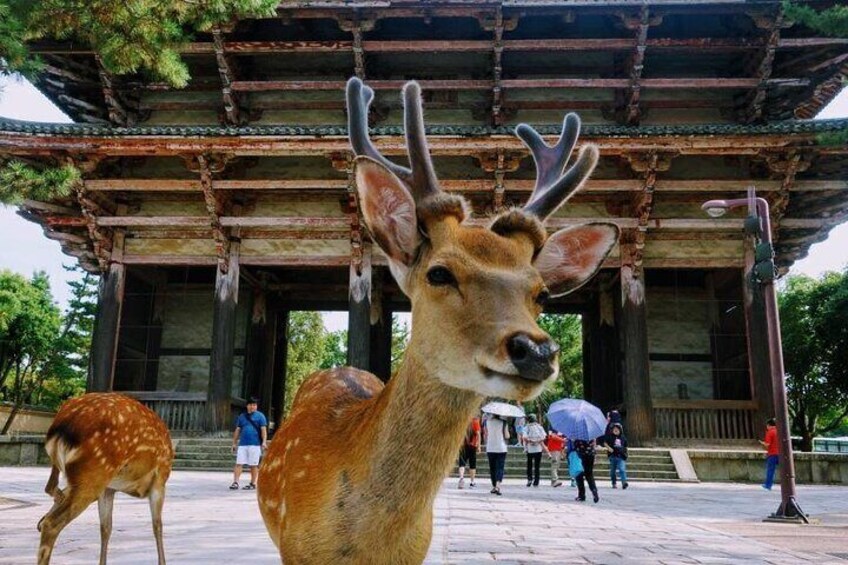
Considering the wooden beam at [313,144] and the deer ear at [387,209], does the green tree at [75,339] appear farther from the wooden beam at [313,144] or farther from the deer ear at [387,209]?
the deer ear at [387,209]

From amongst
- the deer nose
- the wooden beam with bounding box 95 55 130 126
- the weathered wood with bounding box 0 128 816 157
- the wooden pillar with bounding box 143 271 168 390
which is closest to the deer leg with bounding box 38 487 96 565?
the deer nose

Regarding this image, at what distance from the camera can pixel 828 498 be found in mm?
11438

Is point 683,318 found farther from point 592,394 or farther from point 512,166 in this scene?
point 512,166

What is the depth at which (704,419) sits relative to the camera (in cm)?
1537

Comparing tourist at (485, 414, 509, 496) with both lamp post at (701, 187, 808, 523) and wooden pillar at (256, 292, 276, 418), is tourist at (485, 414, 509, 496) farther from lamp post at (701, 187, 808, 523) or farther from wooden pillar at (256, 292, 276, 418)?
wooden pillar at (256, 292, 276, 418)

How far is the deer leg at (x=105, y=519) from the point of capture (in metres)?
4.21

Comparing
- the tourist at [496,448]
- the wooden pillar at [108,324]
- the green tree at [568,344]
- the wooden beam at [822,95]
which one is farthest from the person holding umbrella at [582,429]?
the green tree at [568,344]

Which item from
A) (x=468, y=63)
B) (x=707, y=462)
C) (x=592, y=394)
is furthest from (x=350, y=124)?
(x=592, y=394)

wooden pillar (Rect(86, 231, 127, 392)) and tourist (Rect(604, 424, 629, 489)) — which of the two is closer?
tourist (Rect(604, 424, 629, 489))

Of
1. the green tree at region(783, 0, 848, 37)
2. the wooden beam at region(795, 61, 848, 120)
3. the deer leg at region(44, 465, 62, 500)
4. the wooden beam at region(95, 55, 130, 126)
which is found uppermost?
the wooden beam at region(795, 61, 848, 120)

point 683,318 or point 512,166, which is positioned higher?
point 512,166

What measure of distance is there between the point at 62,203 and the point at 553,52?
40.7 ft

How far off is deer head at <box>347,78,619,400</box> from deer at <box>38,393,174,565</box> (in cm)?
295

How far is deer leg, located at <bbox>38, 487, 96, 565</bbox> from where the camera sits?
385cm
